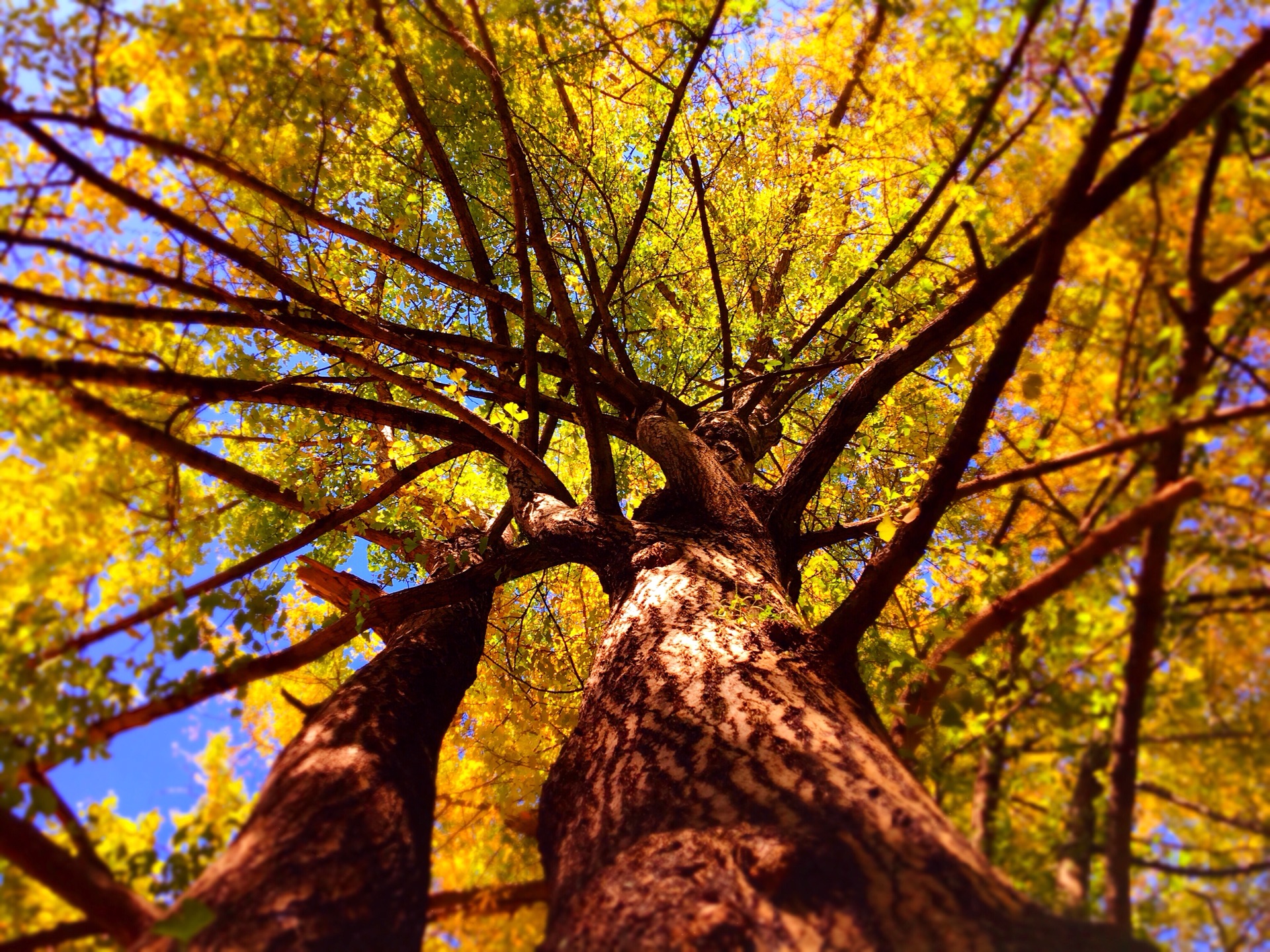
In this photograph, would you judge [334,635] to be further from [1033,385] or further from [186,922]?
[1033,385]

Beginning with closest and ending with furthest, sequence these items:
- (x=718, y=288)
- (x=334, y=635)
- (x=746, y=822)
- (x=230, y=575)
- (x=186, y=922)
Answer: (x=186, y=922) → (x=746, y=822) → (x=230, y=575) → (x=334, y=635) → (x=718, y=288)

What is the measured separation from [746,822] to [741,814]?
0.03 m

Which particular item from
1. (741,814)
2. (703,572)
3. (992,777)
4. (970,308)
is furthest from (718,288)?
(741,814)

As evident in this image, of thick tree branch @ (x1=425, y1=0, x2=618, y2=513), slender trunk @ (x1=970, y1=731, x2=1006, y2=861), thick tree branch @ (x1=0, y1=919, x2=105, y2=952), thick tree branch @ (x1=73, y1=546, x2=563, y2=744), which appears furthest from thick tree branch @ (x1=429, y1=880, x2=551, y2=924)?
thick tree branch @ (x1=425, y1=0, x2=618, y2=513)

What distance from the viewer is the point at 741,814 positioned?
1389 mm

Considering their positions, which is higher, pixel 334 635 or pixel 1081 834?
pixel 334 635

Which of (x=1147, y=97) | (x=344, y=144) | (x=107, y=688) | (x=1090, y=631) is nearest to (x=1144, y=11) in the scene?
(x=1147, y=97)

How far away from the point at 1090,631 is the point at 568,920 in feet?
4.05

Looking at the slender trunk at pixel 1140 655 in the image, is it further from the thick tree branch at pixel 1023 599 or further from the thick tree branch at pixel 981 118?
the thick tree branch at pixel 981 118

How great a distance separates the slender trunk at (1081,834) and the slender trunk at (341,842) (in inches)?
50.1

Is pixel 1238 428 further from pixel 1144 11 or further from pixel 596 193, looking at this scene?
pixel 596 193

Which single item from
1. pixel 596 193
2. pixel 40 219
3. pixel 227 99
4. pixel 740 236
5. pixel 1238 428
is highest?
pixel 740 236

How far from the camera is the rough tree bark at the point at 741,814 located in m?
1.10

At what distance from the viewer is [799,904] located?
1143mm
